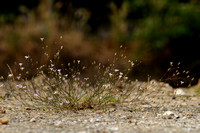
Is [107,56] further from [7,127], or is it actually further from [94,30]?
[94,30]

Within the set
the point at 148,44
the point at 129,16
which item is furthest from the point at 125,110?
the point at 129,16

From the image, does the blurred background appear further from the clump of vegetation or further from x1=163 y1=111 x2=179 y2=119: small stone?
x1=163 y1=111 x2=179 y2=119: small stone

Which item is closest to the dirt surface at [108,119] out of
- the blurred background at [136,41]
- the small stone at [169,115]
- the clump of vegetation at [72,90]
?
the small stone at [169,115]

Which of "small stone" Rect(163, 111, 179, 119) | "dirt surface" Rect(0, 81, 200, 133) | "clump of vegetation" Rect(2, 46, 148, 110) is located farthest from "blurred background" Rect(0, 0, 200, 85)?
"small stone" Rect(163, 111, 179, 119)

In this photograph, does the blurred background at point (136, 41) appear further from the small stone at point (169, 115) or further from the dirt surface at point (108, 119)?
the small stone at point (169, 115)

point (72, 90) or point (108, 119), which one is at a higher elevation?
point (72, 90)

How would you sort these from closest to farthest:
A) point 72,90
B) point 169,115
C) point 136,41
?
point 169,115, point 72,90, point 136,41

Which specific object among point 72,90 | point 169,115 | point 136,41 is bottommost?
point 169,115

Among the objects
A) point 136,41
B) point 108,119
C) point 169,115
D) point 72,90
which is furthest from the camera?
point 136,41

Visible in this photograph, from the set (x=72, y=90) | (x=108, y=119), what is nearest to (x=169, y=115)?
(x=108, y=119)

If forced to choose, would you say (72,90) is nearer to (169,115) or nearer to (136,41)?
(169,115)
